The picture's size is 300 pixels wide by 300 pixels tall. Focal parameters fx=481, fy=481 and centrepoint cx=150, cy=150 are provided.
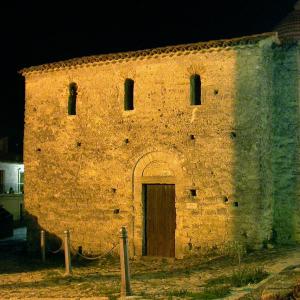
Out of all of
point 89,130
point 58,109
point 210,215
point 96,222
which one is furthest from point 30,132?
point 210,215

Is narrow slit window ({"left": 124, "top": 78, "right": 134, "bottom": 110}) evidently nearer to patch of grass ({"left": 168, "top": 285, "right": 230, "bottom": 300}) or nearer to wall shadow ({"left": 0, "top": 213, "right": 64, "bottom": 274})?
wall shadow ({"left": 0, "top": 213, "right": 64, "bottom": 274})

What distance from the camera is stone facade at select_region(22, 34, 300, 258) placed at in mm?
13969

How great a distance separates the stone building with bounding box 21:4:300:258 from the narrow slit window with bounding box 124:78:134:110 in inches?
1.3

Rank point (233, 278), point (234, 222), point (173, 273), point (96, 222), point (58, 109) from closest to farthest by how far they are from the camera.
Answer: point (233, 278)
point (173, 273)
point (234, 222)
point (96, 222)
point (58, 109)

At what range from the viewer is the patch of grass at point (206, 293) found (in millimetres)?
8094

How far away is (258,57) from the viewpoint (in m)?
14.0

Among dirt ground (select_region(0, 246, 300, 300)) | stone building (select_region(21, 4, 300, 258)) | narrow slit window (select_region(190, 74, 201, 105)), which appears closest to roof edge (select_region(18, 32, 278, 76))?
stone building (select_region(21, 4, 300, 258))

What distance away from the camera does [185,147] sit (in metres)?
14.6

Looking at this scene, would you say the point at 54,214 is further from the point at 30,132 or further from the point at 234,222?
the point at 234,222

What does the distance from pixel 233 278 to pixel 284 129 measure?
6578mm

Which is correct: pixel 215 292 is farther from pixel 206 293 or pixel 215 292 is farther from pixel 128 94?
pixel 128 94

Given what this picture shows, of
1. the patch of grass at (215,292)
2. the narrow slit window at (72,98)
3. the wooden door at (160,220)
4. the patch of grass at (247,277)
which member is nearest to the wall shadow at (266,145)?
the wooden door at (160,220)

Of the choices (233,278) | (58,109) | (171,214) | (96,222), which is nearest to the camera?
(233,278)

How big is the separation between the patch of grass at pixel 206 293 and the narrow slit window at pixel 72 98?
964cm
